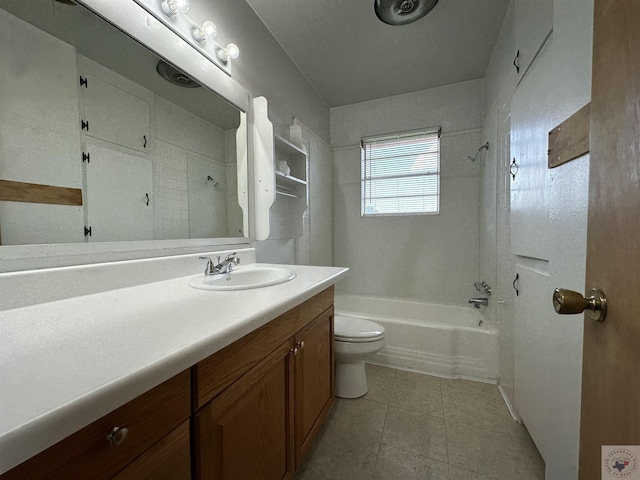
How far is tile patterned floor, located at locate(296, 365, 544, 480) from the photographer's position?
1167 mm

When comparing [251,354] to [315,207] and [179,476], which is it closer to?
[179,476]

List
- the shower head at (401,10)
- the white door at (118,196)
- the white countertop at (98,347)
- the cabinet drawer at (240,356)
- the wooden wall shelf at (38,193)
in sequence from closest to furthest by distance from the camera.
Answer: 1. the white countertop at (98,347)
2. the cabinet drawer at (240,356)
3. the wooden wall shelf at (38,193)
4. the white door at (118,196)
5. the shower head at (401,10)

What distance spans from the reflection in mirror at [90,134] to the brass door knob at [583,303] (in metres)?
1.28

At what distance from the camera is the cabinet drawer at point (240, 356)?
59cm

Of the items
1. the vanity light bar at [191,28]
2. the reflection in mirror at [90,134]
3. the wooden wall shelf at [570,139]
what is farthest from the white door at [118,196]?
the wooden wall shelf at [570,139]

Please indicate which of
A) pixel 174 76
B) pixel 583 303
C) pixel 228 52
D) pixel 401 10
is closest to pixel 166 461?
pixel 583 303

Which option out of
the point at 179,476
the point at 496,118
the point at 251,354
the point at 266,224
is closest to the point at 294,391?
the point at 251,354

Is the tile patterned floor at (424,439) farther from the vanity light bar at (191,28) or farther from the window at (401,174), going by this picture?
the vanity light bar at (191,28)

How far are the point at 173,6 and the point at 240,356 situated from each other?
4.55ft

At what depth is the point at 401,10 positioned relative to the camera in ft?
5.31

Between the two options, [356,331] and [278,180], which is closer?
[356,331]

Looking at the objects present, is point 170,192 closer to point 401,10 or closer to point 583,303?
point 583,303

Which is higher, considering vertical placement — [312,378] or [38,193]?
[38,193]

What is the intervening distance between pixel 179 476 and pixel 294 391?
1.67 ft
